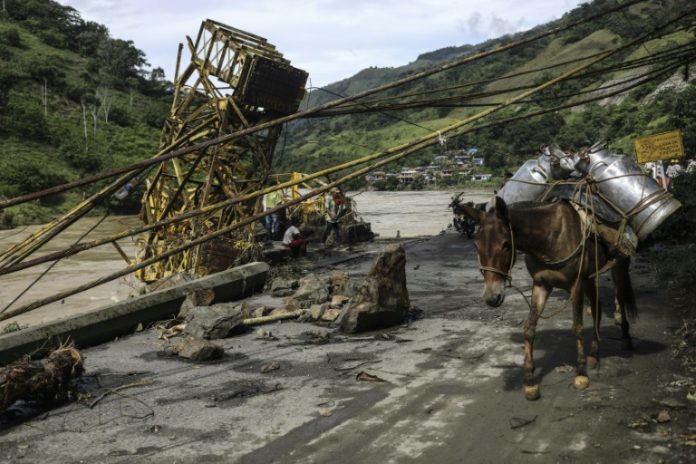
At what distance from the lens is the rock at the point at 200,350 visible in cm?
845

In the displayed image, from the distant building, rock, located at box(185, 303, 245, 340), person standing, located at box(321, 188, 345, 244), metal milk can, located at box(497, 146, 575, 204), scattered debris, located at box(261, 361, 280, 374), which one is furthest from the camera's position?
the distant building

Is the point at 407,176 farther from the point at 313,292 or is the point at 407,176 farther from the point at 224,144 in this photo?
the point at 313,292

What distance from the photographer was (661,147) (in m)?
15.4

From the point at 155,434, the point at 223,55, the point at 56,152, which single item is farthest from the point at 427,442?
the point at 56,152

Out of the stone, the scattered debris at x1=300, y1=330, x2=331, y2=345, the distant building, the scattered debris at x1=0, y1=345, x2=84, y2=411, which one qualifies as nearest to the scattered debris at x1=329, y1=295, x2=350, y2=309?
the stone

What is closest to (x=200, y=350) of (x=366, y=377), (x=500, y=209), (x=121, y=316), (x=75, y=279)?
(x=121, y=316)

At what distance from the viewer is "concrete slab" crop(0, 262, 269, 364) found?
836cm

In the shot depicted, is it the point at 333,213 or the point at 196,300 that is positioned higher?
the point at 333,213

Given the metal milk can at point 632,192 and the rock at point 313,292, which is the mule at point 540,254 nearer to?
the metal milk can at point 632,192

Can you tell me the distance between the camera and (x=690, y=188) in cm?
1591

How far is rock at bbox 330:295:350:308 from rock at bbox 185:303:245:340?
1903 millimetres

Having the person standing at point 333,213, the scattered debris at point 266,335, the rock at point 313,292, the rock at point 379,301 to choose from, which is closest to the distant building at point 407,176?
the person standing at point 333,213

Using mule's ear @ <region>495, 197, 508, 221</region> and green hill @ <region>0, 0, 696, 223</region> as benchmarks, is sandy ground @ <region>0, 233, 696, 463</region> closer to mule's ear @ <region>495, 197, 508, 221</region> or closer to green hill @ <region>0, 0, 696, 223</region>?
mule's ear @ <region>495, 197, 508, 221</region>

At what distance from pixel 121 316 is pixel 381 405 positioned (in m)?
5.85
